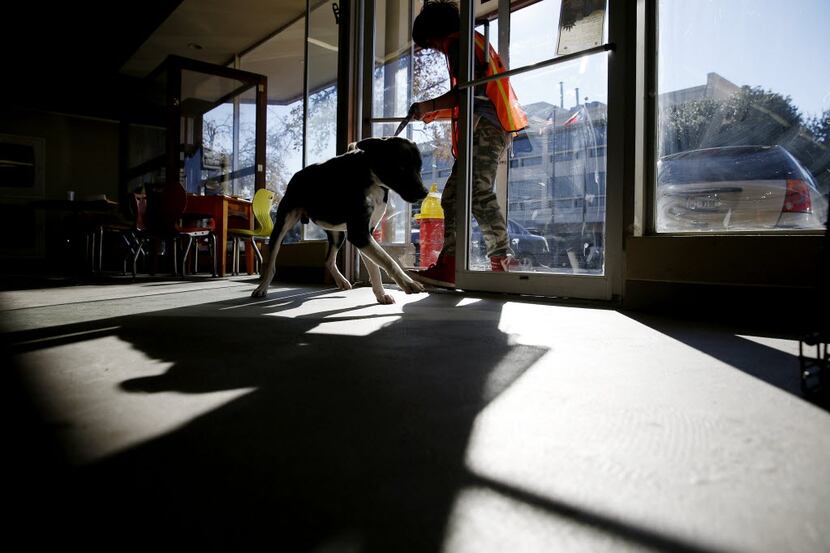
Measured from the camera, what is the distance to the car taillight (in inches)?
81.8

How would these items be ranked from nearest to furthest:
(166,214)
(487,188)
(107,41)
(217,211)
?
(487,188), (166,214), (217,211), (107,41)

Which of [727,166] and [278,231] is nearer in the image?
[727,166]

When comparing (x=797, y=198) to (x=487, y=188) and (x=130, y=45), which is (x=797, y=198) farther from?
(x=130, y=45)

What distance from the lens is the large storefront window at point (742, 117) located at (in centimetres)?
208

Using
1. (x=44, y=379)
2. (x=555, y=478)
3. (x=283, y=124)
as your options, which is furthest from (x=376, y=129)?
(x=555, y=478)

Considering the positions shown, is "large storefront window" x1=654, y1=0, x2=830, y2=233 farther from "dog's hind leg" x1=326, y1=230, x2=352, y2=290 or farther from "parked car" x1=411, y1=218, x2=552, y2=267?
"dog's hind leg" x1=326, y1=230, x2=352, y2=290

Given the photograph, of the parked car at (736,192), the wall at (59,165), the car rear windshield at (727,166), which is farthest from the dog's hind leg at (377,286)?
the wall at (59,165)

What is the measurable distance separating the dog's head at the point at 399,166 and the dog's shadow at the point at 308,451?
1.35 metres

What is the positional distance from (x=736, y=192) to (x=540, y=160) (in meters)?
1.32

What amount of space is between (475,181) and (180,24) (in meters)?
6.77

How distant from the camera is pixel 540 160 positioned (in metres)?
3.34

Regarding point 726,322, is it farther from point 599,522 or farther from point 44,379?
point 44,379

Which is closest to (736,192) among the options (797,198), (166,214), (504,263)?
(797,198)

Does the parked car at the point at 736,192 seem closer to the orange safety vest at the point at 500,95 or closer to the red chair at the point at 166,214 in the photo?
the orange safety vest at the point at 500,95
